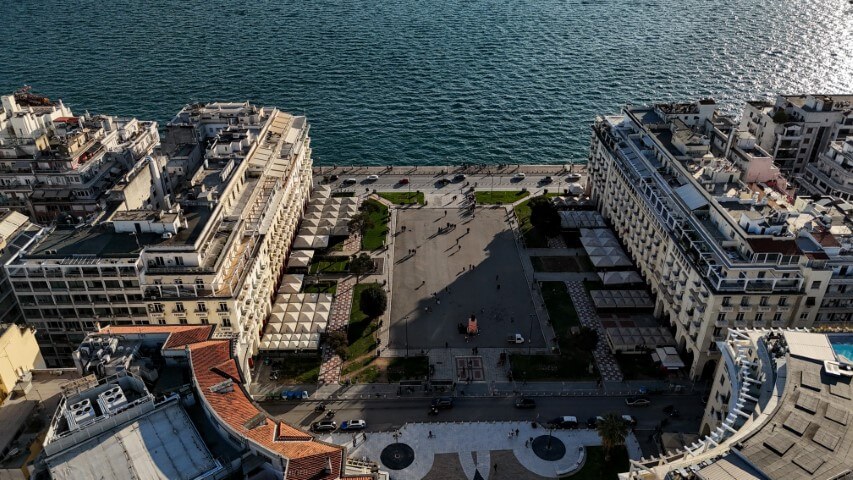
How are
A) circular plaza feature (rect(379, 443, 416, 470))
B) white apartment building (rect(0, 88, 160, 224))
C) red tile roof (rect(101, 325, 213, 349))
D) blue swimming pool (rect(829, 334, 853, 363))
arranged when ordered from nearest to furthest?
blue swimming pool (rect(829, 334, 853, 363)), red tile roof (rect(101, 325, 213, 349)), circular plaza feature (rect(379, 443, 416, 470)), white apartment building (rect(0, 88, 160, 224))

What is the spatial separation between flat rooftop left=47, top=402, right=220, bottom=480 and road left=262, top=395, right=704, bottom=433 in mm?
28625

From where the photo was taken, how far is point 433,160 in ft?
646

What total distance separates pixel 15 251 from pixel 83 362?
129 feet

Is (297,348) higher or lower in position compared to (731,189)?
lower

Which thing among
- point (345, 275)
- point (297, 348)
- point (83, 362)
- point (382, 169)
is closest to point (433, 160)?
point (382, 169)

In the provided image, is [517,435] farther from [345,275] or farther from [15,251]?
[15,251]

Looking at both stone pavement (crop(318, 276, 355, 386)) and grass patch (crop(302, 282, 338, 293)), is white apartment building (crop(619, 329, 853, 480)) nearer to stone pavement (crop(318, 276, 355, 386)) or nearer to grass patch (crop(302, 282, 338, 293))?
stone pavement (crop(318, 276, 355, 386))

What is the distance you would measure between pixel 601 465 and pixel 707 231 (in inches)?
1882

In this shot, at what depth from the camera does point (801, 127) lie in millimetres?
155375

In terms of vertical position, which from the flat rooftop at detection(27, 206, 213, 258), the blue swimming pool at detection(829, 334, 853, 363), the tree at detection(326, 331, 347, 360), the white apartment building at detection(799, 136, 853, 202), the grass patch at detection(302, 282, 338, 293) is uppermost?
the flat rooftop at detection(27, 206, 213, 258)

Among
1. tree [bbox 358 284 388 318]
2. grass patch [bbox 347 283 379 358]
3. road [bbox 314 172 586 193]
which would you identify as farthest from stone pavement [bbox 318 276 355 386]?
road [bbox 314 172 586 193]

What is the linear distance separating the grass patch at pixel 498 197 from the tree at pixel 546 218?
62.9 feet

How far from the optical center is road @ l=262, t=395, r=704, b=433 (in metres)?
103

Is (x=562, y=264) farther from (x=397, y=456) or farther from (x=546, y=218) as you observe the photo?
(x=397, y=456)
